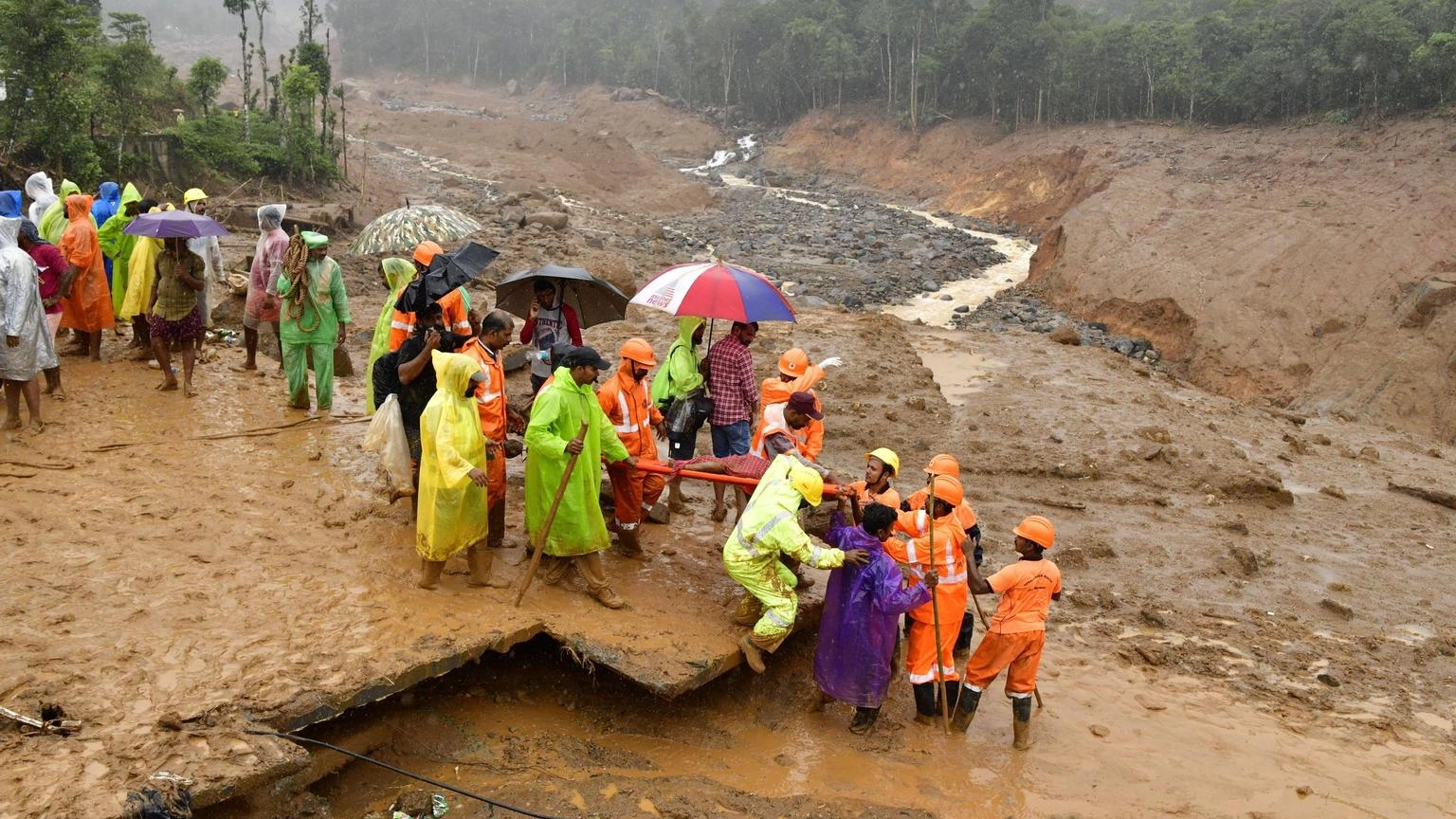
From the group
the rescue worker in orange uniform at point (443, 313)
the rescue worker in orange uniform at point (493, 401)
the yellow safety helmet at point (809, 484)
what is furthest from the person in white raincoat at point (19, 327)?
the yellow safety helmet at point (809, 484)

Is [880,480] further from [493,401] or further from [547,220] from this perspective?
[547,220]

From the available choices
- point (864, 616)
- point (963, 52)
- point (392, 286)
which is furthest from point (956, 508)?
point (963, 52)

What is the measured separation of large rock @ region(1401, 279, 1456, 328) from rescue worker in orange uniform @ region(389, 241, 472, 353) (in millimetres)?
16462

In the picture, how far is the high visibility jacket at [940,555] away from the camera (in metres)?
5.34

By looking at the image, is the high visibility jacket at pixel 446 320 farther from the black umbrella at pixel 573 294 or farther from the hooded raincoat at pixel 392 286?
the black umbrella at pixel 573 294

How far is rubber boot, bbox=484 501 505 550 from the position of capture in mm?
5934

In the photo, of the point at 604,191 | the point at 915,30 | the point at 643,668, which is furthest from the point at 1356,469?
the point at 915,30

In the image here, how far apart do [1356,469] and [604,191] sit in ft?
87.9

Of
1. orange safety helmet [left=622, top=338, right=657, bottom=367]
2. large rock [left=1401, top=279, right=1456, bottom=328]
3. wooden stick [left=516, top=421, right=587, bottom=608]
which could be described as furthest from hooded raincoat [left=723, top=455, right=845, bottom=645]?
large rock [left=1401, top=279, right=1456, bottom=328]

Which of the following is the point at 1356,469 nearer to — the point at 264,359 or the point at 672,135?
the point at 264,359

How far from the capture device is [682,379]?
6.89m

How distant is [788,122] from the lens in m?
54.0

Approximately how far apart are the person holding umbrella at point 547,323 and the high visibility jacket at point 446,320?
596 mm

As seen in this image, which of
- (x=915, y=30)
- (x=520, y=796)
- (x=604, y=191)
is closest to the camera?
(x=520, y=796)
